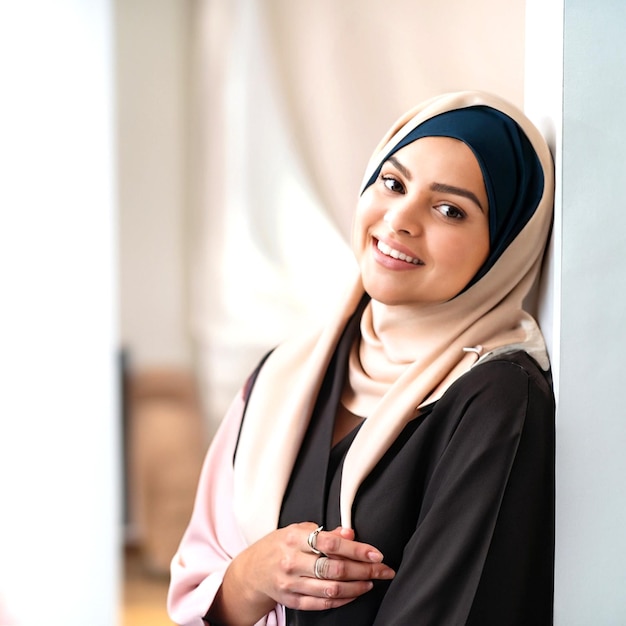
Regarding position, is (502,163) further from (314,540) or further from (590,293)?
(314,540)

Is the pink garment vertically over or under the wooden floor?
over

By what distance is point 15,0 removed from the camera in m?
2.33

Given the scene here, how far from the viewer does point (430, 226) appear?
1.09 meters

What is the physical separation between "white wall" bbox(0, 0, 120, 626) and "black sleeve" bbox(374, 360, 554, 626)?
153 centimetres

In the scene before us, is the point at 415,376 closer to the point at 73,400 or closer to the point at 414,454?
the point at 414,454

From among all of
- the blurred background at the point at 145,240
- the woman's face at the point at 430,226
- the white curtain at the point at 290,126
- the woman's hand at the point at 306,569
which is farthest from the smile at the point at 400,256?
the blurred background at the point at 145,240

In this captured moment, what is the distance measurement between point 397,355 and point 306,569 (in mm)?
276

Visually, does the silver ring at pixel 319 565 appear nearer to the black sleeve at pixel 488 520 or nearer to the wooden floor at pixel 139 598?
the black sleeve at pixel 488 520

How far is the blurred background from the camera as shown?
2117mm

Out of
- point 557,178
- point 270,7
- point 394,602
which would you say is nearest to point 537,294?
point 557,178

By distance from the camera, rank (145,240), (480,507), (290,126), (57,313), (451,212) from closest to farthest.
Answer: (480,507)
(451,212)
(290,126)
(57,313)
(145,240)

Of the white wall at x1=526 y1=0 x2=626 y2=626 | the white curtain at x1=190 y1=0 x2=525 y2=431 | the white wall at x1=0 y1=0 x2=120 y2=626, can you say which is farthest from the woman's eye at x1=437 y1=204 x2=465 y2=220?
the white wall at x1=0 y1=0 x2=120 y2=626

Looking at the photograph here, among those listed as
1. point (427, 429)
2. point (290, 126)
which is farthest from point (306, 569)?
point (290, 126)

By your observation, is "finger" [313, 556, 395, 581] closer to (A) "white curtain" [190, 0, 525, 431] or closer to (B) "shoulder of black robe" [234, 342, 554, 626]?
(B) "shoulder of black robe" [234, 342, 554, 626]
